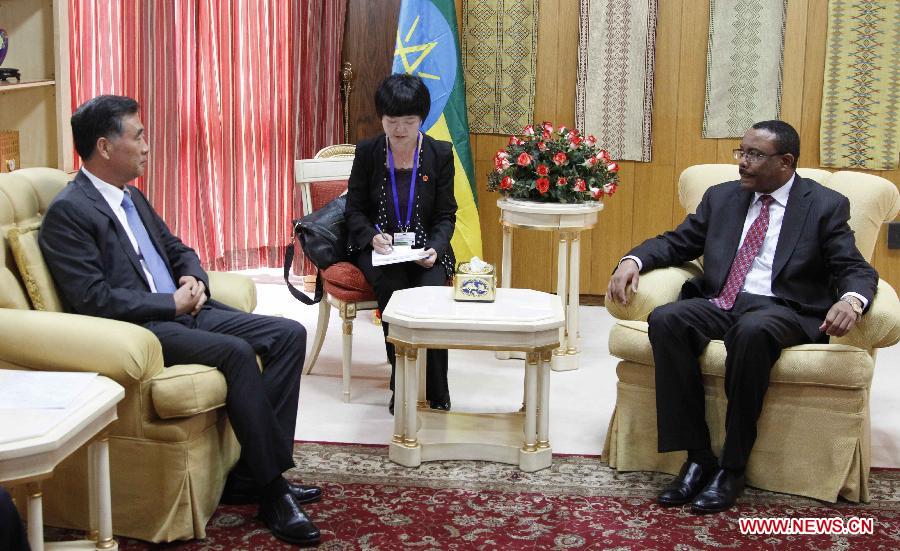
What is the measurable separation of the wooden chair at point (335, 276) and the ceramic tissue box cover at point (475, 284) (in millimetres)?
702

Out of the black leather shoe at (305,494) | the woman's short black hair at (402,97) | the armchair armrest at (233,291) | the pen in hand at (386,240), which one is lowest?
the black leather shoe at (305,494)

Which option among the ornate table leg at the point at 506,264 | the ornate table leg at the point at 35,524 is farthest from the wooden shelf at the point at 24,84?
the ornate table leg at the point at 506,264

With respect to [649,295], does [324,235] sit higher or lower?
higher

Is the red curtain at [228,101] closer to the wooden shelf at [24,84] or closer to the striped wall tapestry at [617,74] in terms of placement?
the wooden shelf at [24,84]

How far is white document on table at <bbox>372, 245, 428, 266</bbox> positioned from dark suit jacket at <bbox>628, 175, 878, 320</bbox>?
0.89m

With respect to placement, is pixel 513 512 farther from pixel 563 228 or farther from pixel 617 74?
pixel 617 74

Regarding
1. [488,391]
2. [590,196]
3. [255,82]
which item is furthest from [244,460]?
[255,82]

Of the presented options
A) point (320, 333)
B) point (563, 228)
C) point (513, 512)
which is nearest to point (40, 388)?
point (513, 512)

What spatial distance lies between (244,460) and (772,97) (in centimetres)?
385

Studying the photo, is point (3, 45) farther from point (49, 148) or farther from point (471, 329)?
point (471, 329)

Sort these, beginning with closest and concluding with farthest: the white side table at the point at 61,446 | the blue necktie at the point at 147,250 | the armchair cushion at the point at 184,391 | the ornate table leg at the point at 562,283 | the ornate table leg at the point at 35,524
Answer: the white side table at the point at 61,446 < the ornate table leg at the point at 35,524 < the armchair cushion at the point at 184,391 < the blue necktie at the point at 147,250 < the ornate table leg at the point at 562,283

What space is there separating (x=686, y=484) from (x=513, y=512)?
1.91 feet

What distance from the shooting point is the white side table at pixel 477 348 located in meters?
3.76

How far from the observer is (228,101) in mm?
6480
